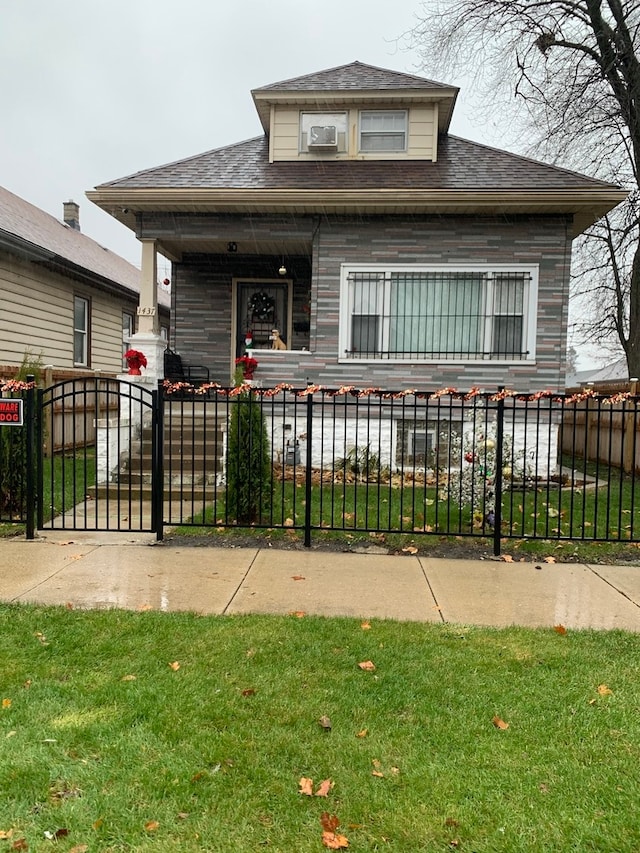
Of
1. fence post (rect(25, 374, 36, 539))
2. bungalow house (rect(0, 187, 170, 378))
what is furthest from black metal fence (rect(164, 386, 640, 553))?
bungalow house (rect(0, 187, 170, 378))

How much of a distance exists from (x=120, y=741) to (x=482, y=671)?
6.48 feet

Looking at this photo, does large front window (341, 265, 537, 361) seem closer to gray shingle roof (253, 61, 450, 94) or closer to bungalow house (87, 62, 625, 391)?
bungalow house (87, 62, 625, 391)

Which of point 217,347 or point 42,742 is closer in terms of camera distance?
point 42,742

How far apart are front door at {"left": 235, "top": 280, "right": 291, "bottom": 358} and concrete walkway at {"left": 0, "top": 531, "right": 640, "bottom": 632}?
698 centimetres

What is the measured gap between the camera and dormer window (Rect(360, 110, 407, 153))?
11.1 metres

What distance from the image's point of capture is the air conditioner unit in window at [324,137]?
1098cm

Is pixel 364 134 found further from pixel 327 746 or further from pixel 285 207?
pixel 327 746

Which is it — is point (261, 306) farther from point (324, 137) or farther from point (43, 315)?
point (43, 315)

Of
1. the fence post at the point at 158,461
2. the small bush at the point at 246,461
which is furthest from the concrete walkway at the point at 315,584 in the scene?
the small bush at the point at 246,461

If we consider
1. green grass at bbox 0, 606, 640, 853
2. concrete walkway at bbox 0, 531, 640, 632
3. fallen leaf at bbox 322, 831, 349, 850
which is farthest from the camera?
concrete walkway at bbox 0, 531, 640, 632

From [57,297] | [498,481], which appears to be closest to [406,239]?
[498,481]

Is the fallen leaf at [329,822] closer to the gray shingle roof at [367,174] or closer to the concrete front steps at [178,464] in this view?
the concrete front steps at [178,464]

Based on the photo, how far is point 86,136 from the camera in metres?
51.2

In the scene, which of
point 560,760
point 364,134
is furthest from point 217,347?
point 560,760
